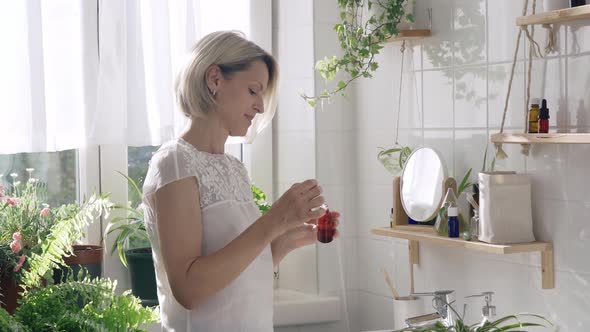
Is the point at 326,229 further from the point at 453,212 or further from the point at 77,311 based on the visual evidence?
the point at 77,311

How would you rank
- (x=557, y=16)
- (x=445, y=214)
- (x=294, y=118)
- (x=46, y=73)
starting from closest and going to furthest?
(x=557, y=16) → (x=445, y=214) → (x=46, y=73) → (x=294, y=118)

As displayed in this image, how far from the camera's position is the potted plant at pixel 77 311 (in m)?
2.01

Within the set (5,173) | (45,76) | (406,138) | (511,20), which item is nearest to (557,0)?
(511,20)

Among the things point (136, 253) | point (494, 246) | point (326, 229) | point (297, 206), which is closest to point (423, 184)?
point (494, 246)

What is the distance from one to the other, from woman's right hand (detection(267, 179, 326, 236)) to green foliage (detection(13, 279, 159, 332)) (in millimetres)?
518

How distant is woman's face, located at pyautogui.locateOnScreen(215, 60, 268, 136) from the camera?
1894 mm

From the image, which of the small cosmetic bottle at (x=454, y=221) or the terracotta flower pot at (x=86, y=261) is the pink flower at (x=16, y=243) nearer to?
the terracotta flower pot at (x=86, y=261)

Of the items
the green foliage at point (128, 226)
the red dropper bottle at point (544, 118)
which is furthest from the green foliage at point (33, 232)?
the red dropper bottle at point (544, 118)

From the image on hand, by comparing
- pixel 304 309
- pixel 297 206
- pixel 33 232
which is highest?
pixel 297 206

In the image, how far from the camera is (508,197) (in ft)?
7.22

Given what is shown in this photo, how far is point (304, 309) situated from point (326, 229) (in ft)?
2.78

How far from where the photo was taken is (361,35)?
2752mm

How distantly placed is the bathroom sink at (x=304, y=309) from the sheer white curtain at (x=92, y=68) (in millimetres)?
686

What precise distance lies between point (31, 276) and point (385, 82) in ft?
4.31
